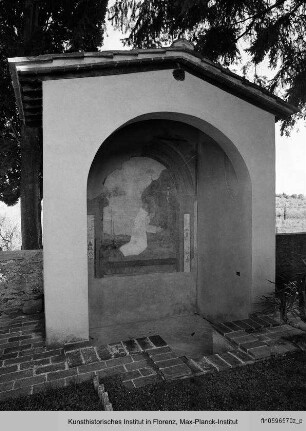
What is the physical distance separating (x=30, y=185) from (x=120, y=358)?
6.69 metres

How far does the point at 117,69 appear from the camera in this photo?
406 cm

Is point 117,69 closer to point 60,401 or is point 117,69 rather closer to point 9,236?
point 60,401

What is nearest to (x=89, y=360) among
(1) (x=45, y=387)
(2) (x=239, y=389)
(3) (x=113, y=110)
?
(1) (x=45, y=387)

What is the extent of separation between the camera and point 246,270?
480 cm

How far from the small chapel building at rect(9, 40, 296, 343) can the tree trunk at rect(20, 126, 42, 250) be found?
3622 millimetres

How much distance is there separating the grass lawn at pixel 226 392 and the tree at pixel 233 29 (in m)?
4.81

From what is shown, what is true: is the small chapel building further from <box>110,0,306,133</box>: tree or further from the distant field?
the distant field

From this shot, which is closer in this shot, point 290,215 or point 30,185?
point 30,185

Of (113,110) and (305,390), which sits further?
(113,110)

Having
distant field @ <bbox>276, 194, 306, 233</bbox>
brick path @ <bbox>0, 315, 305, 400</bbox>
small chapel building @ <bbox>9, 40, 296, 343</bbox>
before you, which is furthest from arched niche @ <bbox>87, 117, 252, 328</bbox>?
distant field @ <bbox>276, 194, 306, 233</bbox>

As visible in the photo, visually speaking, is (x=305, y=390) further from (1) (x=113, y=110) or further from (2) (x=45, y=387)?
(1) (x=113, y=110)

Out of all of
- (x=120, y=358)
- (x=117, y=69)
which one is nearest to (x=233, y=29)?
(x=117, y=69)
